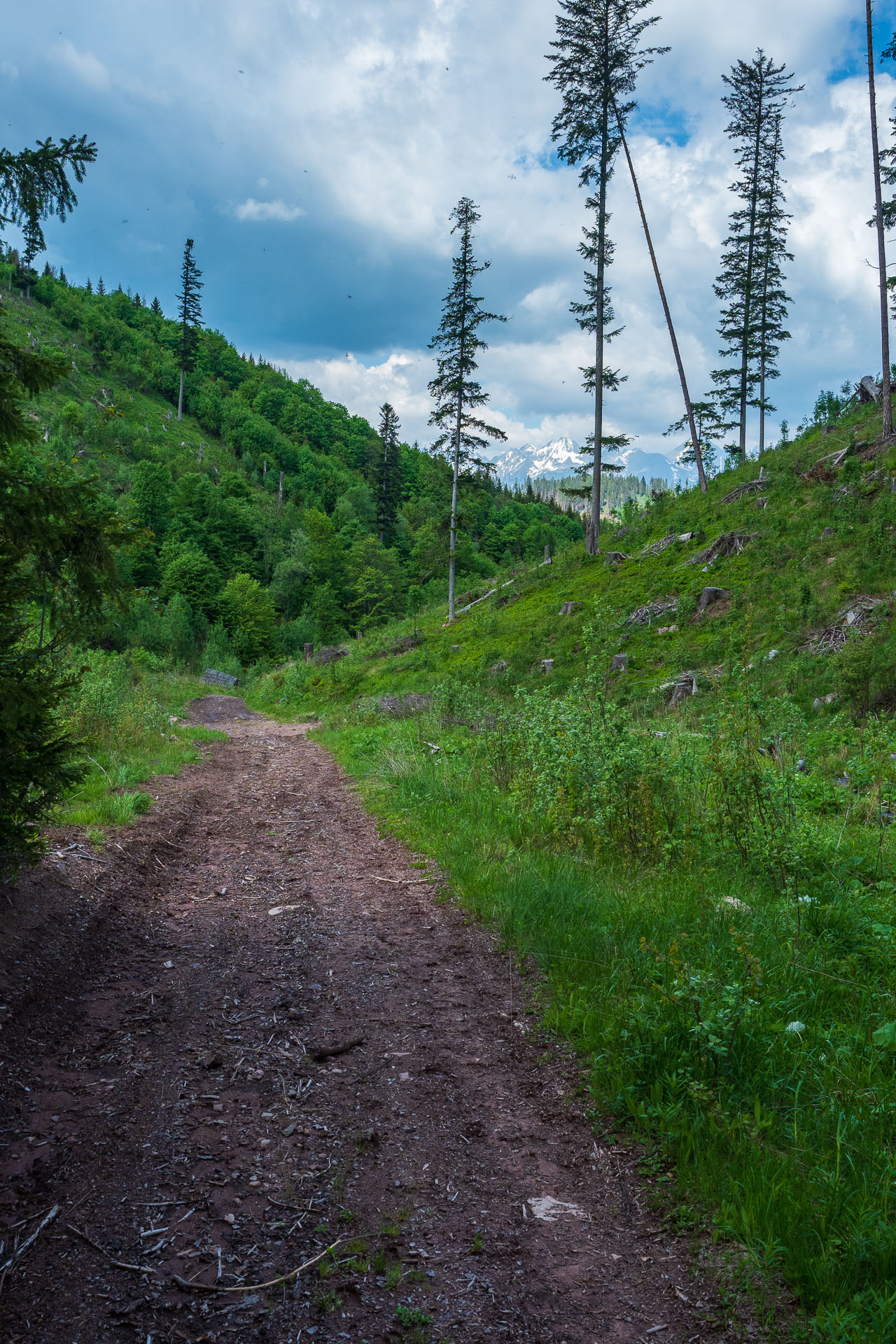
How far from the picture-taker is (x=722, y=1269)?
2.19 metres

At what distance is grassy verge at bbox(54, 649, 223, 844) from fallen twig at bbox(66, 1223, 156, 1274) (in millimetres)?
2716

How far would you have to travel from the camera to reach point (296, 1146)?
2.79m

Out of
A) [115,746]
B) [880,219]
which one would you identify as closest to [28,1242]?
[115,746]

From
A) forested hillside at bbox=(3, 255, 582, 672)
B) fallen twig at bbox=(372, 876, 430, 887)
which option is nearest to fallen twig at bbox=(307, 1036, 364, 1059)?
fallen twig at bbox=(372, 876, 430, 887)

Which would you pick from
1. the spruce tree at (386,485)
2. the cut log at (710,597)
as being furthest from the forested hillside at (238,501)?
the cut log at (710,597)

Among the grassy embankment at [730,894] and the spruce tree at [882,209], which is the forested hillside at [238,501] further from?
the spruce tree at [882,209]

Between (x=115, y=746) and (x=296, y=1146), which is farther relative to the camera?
(x=115, y=746)

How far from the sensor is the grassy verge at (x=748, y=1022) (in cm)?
224

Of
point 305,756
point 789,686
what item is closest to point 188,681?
point 305,756

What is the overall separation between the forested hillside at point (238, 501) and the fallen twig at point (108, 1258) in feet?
12.1

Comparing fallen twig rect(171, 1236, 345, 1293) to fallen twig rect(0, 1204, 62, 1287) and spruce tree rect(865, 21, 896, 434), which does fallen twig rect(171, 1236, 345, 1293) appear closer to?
fallen twig rect(0, 1204, 62, 1287)

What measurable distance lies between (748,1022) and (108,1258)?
2961 millimetres

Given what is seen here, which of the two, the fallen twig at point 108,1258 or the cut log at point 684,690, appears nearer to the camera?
the fallen twig at point 108,1258

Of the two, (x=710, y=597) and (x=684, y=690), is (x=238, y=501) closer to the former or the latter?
(x=710, y=597)
